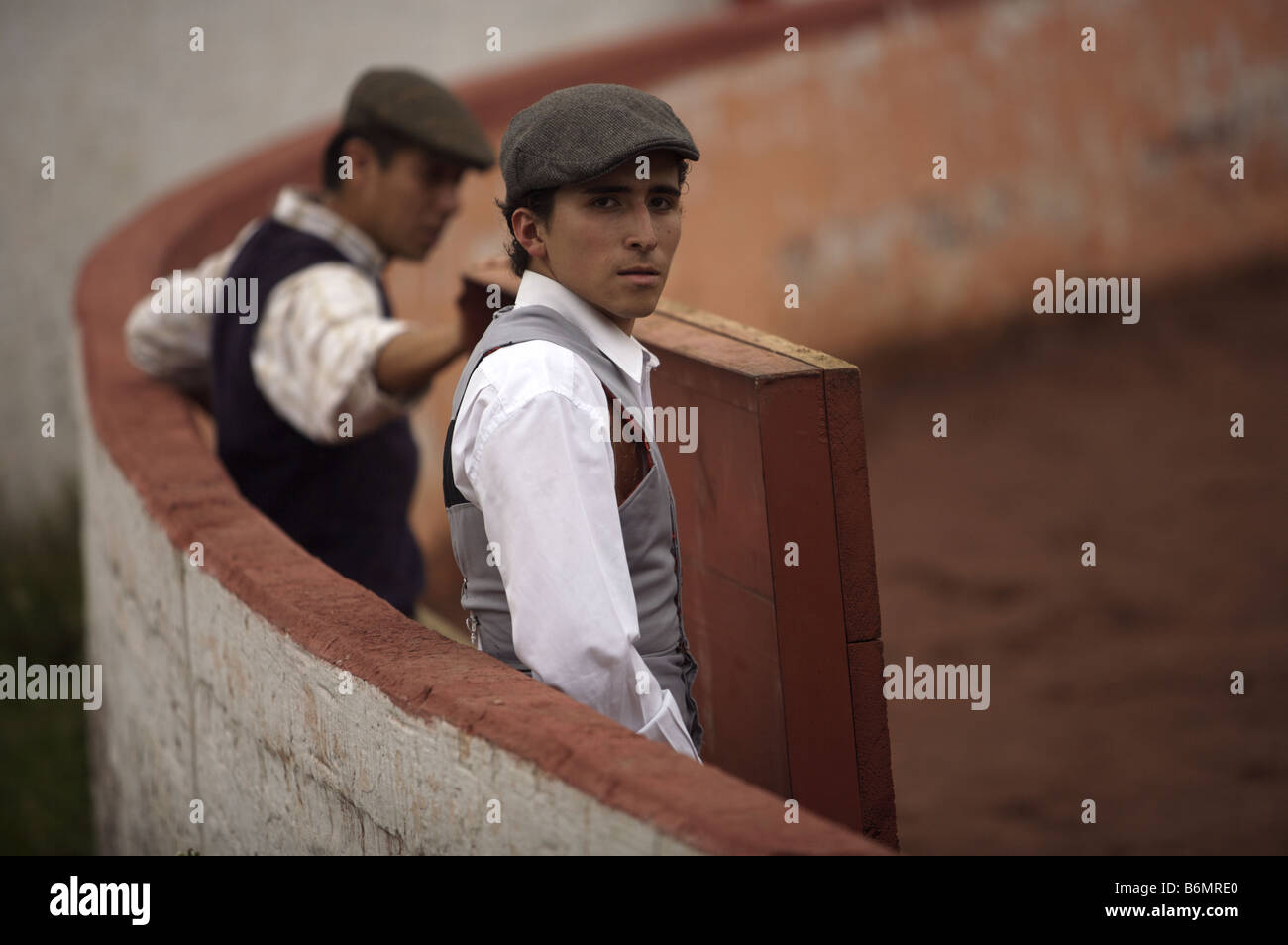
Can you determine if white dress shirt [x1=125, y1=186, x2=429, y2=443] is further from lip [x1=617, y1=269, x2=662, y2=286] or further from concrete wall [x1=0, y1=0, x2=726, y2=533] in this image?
concrete wall [x1=0, y1=0, x2=726, y2=533]

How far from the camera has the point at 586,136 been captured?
7.38 ft

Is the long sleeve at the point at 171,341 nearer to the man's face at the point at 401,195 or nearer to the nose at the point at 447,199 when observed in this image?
the man's face at the point at 401,195

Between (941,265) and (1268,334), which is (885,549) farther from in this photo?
(1268,334)

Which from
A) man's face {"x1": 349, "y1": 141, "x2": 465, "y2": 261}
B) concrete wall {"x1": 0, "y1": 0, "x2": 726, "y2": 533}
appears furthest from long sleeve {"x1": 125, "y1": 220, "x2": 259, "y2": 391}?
concrete wall {"x1": 0, "y1": 0, "x2": 726, "y2": 533}

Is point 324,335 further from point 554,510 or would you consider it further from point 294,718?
point 554,510

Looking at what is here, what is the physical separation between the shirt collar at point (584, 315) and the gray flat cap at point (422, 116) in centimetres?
146

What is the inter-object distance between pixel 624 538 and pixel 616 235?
0.42 m

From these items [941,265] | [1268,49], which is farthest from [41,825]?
[1268,49]

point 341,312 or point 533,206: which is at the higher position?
point 341,312

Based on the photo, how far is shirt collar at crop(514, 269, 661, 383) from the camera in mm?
2371
